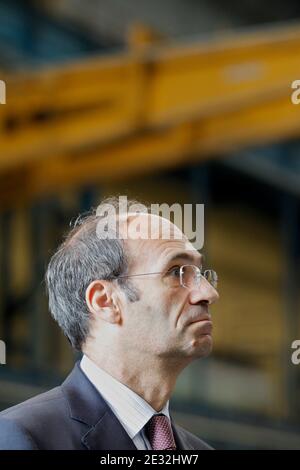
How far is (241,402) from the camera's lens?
63.9 ft

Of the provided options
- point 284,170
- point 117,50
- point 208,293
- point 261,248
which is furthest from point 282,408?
point 208,293

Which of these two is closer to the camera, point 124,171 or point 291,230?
point 124,171

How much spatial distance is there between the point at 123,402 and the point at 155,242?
321 mm

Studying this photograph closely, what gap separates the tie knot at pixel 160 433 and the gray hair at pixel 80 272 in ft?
0.74

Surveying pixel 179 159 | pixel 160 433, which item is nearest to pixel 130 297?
pixel 160 433

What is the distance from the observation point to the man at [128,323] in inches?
98.7

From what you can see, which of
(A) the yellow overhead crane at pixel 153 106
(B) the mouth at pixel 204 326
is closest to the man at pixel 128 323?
(B) the mouth at pixel 204 326

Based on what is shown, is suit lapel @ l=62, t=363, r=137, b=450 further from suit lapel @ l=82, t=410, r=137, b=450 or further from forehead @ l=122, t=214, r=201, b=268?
forehead @ l=122, t=214, r=201, b=268

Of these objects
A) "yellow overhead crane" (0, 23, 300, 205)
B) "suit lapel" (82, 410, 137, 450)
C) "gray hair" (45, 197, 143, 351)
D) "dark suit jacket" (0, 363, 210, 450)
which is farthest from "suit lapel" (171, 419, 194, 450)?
"yellow overhead crane" (0, 23, 300, 205)

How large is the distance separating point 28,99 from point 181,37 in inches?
281

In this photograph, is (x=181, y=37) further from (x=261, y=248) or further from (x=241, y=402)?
(x=241, y=402)

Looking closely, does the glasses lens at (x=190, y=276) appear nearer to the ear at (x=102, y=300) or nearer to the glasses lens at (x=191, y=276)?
the glasses lens at (x=191, y=276)

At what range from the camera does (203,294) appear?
8.29 ft

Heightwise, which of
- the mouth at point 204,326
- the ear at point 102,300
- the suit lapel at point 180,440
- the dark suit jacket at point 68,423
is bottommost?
the suit lapel at point 180,440
